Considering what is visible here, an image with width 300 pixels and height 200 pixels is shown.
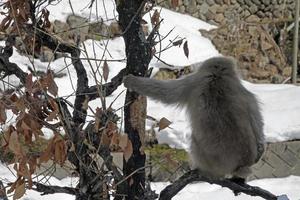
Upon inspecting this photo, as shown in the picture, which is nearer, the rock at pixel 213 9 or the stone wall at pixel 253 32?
the stone wall at pixel 253 32

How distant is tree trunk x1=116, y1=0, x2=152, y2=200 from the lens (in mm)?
3145

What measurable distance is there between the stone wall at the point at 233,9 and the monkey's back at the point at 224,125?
24.2 feet

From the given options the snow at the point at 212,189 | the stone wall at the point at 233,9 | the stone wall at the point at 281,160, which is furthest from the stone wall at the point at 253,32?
the snow at the point at 212,189

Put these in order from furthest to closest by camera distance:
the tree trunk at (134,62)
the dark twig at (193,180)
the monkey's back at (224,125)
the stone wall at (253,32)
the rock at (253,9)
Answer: the rock at (253,9), the stone wall at (253,32), the monkey's back at (224,125), the dark twig at (193,180), the tree trunk at (134,62)

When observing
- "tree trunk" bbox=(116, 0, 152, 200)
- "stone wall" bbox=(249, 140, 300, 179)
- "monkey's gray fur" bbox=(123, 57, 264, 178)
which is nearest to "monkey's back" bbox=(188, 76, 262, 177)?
"monkey's gray fur" bbox=(123, 57, 264, 178)

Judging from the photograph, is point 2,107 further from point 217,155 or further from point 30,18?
point 217,155

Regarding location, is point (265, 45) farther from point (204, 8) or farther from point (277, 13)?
point (204, 8)

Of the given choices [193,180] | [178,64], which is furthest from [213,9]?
[193,180]

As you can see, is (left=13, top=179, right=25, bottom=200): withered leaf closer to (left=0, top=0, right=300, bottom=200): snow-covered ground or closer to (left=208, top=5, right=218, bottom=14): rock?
(left=0, top=0, right=300, bottom=200): snow-covered ground

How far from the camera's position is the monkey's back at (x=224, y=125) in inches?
148

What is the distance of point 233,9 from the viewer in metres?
11.9

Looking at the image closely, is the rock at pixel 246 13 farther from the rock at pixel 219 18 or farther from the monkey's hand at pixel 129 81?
the monkey's hand at pixel 129 81

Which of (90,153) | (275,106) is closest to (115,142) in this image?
(90,153)

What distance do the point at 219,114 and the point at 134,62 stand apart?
0.78 metres
